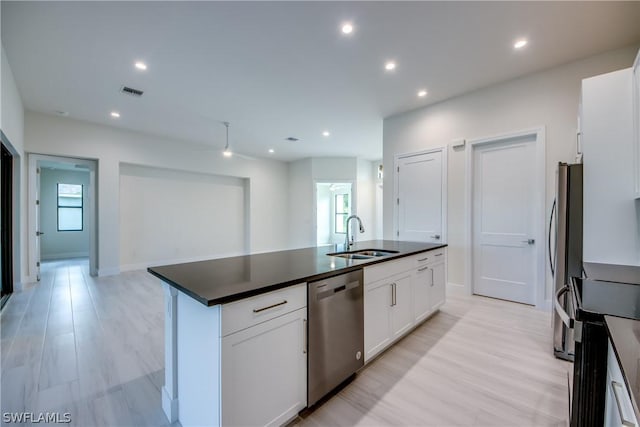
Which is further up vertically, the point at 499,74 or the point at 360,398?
the point at 499,74

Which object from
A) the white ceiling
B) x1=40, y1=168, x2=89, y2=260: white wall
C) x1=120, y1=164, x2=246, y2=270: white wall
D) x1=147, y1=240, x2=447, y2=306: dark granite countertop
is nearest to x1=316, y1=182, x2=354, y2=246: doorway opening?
x1=120, y1=164, x2=246, y2=270: white wall

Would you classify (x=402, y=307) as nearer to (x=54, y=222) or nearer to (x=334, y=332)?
(x=334, y=332)

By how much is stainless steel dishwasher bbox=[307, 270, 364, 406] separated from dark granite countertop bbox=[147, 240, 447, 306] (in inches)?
4.0

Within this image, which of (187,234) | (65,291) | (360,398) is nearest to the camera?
(360,398)

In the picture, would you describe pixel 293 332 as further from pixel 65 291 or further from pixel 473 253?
pixel 65 291

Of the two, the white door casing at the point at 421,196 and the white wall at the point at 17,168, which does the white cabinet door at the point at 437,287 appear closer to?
the white door casing at the point at 421,196

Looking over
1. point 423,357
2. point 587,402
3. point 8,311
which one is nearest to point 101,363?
point 8,311

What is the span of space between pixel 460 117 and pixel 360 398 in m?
3.99

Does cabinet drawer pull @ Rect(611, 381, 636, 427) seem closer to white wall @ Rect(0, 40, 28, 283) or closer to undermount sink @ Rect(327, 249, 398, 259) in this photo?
undermount sink @ Rect(327, 249, 398, 259)

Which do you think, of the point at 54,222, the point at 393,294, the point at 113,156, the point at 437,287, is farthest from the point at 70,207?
the point at 437,287

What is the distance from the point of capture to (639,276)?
5.33 feet

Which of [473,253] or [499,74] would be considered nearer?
[499,74]

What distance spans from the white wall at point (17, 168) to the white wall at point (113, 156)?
16.2 inches

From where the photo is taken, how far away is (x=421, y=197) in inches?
176
